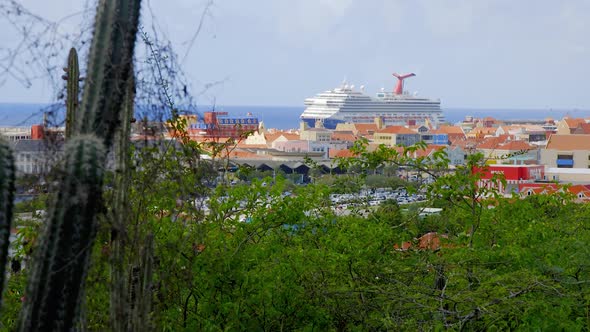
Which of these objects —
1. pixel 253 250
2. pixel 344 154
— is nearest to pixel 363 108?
pixel 344 154

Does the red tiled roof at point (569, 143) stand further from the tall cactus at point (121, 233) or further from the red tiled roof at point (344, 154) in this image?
the tall cactus at point (121, 233)

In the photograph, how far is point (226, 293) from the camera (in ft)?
16.4

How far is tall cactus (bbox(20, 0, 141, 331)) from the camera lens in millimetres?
2664

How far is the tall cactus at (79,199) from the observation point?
2664 millimetres

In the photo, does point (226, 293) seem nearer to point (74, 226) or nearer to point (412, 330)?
point (412, 330)

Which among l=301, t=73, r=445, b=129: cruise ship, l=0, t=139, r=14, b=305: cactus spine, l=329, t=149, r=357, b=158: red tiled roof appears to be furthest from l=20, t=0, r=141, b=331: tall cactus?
l=301, t=73, r=445, b=129: cruise ship

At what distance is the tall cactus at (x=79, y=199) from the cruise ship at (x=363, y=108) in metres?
101

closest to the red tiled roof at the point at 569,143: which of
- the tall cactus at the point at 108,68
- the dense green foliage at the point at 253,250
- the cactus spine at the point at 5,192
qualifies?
the dense green foliage at the point at 253,250

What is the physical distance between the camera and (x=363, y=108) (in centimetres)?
10775

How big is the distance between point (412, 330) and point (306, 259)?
96cm

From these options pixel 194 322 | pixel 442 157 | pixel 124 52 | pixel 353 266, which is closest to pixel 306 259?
pixel 353 266

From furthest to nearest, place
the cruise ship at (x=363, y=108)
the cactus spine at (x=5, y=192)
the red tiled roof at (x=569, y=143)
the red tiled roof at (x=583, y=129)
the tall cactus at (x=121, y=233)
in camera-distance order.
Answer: the cruise ship at (x=363, y=108) < the red tiled roof at (x=583, y=129) < the red tiled roof at (x=569, y=143) < the tall cactus at (x=121, y=233) < the cactus spine at (x=5, y=192)

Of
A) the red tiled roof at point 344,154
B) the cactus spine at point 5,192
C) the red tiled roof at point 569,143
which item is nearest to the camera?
the cactus spine at point 5,192

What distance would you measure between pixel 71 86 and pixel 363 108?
345 ft
